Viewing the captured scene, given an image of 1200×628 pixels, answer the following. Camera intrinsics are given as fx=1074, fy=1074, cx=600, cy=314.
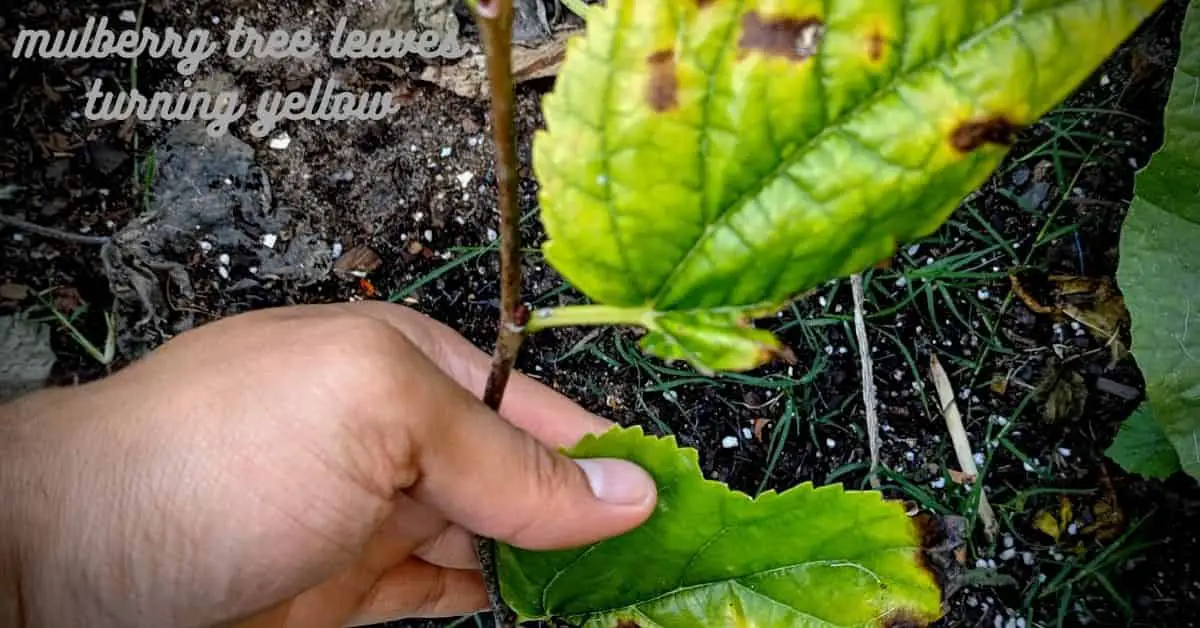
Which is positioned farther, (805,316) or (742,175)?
(805,316)

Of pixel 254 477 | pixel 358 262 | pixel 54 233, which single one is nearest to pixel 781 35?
pixel 254 477

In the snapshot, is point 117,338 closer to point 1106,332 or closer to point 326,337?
point 326,337

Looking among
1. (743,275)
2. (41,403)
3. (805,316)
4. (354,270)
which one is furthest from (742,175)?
(354,270)

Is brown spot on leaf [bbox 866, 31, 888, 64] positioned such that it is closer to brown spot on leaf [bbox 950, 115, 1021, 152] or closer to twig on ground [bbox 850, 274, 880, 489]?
brown spot on leaf [bbox 950, 115, 1021, 152]

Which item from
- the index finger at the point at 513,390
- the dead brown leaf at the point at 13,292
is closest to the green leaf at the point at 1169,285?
the index finger at the point at 513,390

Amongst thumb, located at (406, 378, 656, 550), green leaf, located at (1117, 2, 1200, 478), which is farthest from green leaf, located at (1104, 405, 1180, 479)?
thumb, located at (406, 378, 656, 550)

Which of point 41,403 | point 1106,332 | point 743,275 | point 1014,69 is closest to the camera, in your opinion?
point 1014,69

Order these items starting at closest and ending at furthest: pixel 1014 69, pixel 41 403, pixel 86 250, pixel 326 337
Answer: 1. pixel 1014 69
2. pixel 326 337
3. pixel 41 403
4. pixel 86 250
